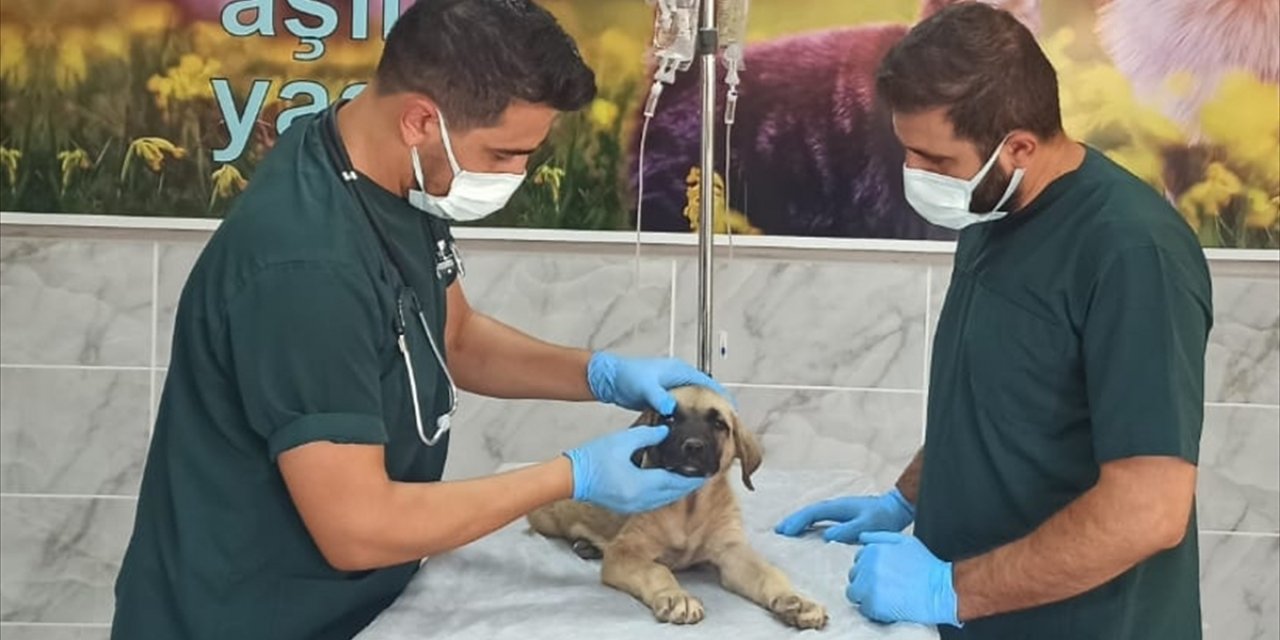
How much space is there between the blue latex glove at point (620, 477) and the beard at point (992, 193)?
1.65ft

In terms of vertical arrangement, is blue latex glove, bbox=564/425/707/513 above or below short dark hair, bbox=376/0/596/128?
below

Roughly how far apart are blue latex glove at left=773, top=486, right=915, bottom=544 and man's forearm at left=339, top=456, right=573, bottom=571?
0.53 metres

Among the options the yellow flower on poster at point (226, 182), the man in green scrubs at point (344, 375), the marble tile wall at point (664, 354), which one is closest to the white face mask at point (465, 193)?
the man in green scrubs at point (344, 375)

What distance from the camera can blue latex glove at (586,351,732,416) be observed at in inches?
71.7

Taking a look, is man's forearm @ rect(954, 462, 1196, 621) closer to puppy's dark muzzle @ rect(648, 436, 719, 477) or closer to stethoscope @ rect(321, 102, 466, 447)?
puppy's dark muzzle @ rect(648, 436, 719, 477)

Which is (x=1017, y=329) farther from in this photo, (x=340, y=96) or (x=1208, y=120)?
(x=340, y=96)

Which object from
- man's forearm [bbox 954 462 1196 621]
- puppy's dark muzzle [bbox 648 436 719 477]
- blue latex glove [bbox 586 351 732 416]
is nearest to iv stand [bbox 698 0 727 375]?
blue latex glove [bbox 586 351 732 416]

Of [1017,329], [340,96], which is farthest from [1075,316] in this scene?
[340,96]

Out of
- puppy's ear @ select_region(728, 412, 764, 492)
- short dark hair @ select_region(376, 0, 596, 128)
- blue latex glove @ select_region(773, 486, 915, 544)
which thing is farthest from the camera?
blue latex glove @ select_region(773, 486, 915, 544)

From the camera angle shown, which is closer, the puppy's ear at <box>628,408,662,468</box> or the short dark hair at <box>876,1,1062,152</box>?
the short dark hair at <box>876,1,1062,152</box>

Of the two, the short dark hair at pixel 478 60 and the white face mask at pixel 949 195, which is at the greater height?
the short dark hair at pixel 478 60

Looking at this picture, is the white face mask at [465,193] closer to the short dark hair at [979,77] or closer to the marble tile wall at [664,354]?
the short dark hair at [979,77]

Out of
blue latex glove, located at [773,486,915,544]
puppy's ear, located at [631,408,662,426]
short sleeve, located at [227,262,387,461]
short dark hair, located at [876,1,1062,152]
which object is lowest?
blue latex glove, located at [773,486,915,544]

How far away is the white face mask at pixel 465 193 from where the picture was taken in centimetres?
164
